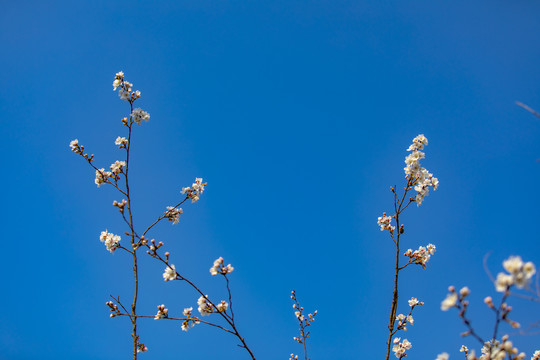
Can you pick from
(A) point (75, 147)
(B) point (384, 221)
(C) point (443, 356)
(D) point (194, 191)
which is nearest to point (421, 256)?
(B) point (384, 221)

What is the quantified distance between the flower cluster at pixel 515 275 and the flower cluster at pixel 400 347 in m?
3.85

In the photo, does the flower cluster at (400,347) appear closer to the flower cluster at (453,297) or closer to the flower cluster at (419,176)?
the flower cluster at (419,176)

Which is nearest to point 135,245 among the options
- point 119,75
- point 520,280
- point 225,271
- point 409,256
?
point 225,271

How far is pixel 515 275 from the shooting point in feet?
6.84

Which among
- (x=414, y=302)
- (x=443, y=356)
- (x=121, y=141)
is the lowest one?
(x=443, y=356)

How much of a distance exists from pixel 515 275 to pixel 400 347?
4001 mm

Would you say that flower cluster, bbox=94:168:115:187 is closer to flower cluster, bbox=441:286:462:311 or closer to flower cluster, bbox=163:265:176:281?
flower cluster, bbox=163:265:176:281

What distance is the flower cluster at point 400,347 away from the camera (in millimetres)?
5262

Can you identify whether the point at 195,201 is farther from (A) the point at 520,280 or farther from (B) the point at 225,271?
(A) the point at 520,280

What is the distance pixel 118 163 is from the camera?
5.84m

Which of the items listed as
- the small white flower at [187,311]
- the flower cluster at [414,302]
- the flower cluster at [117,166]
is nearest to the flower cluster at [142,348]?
the small white flower at [187,311]

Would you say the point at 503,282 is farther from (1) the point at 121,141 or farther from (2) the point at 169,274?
(1) the point at 121,141

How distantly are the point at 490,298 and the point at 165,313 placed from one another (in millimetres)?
3652

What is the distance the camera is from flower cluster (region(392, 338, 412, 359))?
5262 millimetres
